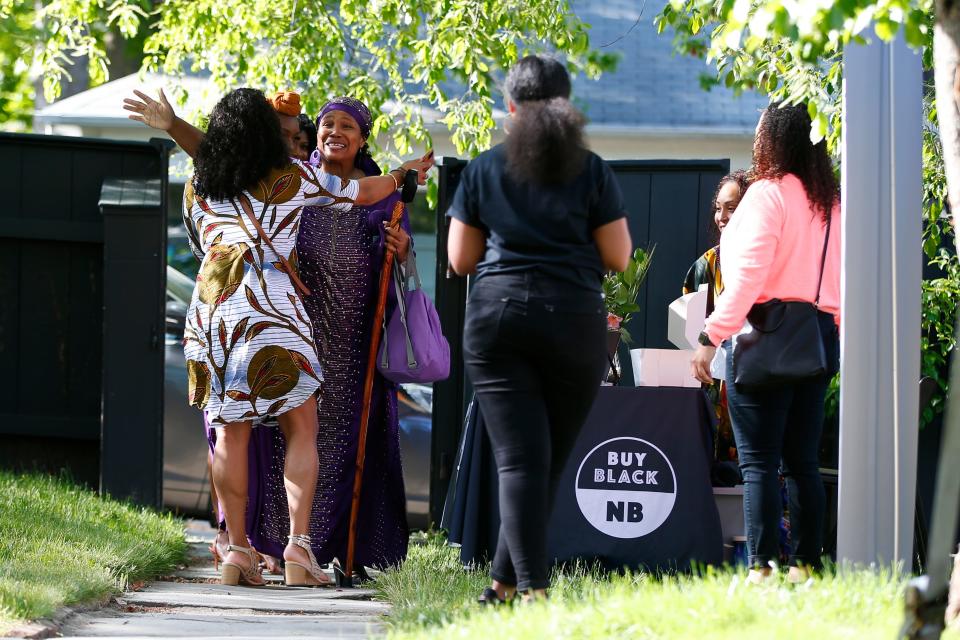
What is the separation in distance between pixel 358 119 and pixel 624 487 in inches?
71.0

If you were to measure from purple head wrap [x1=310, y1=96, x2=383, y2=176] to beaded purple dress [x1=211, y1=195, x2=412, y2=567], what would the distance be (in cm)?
17

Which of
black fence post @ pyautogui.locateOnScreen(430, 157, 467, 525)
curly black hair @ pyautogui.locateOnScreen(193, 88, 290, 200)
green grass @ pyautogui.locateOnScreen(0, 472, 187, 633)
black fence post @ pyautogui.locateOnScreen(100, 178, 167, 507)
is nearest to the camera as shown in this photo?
green grass @ pyautogui.locateOnScreen(0, 472, 187, 633)

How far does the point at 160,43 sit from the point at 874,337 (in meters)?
5.98

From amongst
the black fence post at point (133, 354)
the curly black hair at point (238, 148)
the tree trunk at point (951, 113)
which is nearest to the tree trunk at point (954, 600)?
the tree trunk at point (951, 113)

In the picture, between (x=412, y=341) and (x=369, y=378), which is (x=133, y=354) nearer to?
(x=369, y=378)

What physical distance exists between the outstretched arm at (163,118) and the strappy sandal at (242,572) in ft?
4.96

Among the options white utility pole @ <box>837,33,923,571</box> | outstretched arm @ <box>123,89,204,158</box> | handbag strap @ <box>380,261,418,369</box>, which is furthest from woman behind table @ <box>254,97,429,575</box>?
white utility pole @ <box>837,33,923,571</box>

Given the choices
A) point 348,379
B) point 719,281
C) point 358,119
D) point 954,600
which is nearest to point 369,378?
point 348,379

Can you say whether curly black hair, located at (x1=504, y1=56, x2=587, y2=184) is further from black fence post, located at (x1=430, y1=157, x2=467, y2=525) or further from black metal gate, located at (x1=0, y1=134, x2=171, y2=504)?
black metal gate, located at (x1=0, y1=134, x2=171, y2=504)

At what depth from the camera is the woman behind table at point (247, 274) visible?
475cm

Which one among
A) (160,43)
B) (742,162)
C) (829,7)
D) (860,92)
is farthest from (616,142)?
(829,7)

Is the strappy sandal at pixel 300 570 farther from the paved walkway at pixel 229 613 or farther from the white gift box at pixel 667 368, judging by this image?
the white gift box at pixel 667 368

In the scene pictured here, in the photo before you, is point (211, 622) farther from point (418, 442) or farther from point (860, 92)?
point (418, 442)

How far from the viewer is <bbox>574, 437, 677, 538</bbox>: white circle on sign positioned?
4.95m
